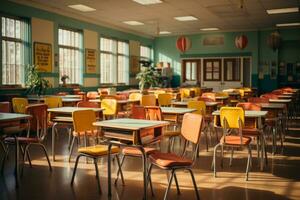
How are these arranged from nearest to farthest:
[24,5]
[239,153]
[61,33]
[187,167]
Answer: [187,167] → [239,153] → [24,5] → [61,33]

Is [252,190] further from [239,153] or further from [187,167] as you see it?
[239,153]

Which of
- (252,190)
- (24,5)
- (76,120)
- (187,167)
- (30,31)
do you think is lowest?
(252,190)

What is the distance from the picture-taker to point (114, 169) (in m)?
4.79

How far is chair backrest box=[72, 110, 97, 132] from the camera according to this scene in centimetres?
401

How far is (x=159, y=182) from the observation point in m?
4.20

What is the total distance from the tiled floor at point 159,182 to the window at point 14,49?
4.50 meters

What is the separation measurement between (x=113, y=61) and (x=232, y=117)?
10.1 m

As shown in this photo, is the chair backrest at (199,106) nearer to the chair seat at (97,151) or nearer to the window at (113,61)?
the chair seat at (97,151)

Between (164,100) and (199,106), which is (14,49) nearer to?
(164,100)

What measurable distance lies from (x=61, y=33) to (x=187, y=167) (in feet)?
29.8

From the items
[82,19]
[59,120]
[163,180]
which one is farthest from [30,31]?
[163,180]

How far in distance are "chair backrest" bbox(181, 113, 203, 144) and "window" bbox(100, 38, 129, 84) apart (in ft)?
33.2

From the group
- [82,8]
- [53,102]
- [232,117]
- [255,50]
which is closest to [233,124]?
[232,117]

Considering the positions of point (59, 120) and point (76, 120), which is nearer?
point (76, 120)
